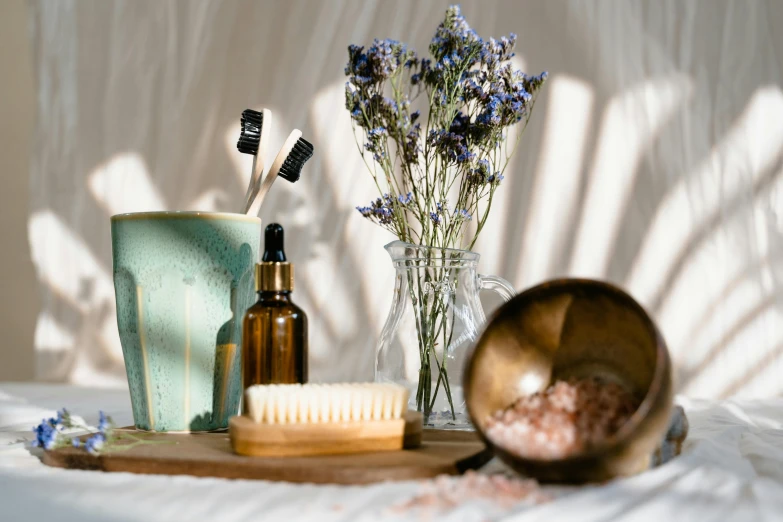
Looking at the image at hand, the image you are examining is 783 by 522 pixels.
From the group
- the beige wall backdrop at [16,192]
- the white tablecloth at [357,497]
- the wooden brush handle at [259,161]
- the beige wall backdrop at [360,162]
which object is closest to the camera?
the white tablecloth at [357,497]

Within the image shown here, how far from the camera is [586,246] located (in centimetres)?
145

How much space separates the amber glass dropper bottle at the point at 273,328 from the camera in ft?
2.39

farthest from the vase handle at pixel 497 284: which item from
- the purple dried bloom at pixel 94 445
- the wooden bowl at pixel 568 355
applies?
the purple dried bloom at pixel 94 445

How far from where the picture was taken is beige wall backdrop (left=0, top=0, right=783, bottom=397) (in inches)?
55.1

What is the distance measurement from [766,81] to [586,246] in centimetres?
44

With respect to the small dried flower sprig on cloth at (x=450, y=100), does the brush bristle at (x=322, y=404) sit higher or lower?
lower

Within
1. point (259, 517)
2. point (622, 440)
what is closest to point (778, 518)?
point (622, 440)

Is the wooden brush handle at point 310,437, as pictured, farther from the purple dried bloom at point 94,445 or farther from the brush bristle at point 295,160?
the brush bristle at point 295,160

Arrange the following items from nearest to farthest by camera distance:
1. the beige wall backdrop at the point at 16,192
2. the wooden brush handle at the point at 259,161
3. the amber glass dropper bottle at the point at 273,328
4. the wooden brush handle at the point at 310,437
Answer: the wooden brush handle at the point at 310,437 < the amber glass dropper bottle at the point at 273,328 < the wooden brush handle at the point at 259,161 < the beige wall backdrop at the point at 16,192

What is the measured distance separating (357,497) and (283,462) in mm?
79

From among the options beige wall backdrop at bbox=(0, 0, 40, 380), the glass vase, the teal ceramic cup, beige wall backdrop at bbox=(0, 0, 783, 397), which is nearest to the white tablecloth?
the teal ceramic cup

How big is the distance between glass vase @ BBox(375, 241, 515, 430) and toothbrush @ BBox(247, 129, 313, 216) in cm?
15

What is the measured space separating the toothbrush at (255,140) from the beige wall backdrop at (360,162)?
27.4 inches

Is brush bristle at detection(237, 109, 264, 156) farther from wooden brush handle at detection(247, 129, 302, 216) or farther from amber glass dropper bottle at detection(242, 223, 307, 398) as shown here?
amber glass dropper bottle at detection(242, 223, 307, 398)
